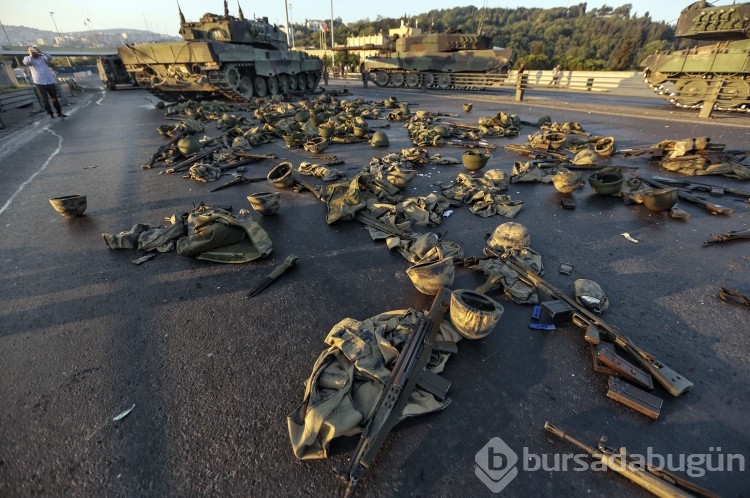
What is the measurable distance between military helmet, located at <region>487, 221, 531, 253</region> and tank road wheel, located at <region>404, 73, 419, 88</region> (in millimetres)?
24197

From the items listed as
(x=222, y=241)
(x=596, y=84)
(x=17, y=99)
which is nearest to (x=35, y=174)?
(x=222, y=241)

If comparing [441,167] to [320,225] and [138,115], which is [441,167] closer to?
[320,225]

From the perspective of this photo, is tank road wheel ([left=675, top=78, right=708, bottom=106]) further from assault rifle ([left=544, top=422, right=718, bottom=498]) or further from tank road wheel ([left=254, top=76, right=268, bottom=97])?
tank road wheel ([left=254, top=76, right=268, bottom=97])

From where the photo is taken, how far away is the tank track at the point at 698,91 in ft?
40.0

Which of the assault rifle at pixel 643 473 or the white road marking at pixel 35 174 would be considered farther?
the white road marking at pixel 35 174

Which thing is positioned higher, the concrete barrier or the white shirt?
the white shirt

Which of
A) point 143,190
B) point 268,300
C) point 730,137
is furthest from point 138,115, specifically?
point 730,137

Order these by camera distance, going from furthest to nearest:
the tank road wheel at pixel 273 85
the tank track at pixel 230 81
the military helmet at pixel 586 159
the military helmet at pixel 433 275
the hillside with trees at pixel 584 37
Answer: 1. the hillside with trees at pixel 584 37
2. the tank road wheel at pixel 273 85
3. the tank track at pixel 230 81
4. the military helmet at pixel 586 159
5. the military helmet at pixel 433 275

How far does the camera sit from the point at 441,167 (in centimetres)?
769

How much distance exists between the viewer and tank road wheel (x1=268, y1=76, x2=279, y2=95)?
1916cm

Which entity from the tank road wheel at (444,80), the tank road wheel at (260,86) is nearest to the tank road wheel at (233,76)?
the tank road wheel at (260,86)

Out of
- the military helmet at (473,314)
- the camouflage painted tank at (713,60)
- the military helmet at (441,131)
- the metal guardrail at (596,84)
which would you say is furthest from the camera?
the metal guardrail at (596,84)

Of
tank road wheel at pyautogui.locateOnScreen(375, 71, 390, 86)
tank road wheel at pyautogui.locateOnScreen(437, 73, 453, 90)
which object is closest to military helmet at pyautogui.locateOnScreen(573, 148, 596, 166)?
tank road wheel at pyautogui.locateOnScreen(437, 73, 453, 90)

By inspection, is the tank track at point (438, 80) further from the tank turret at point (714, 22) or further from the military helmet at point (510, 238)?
the military helmet at point (510, 238)
